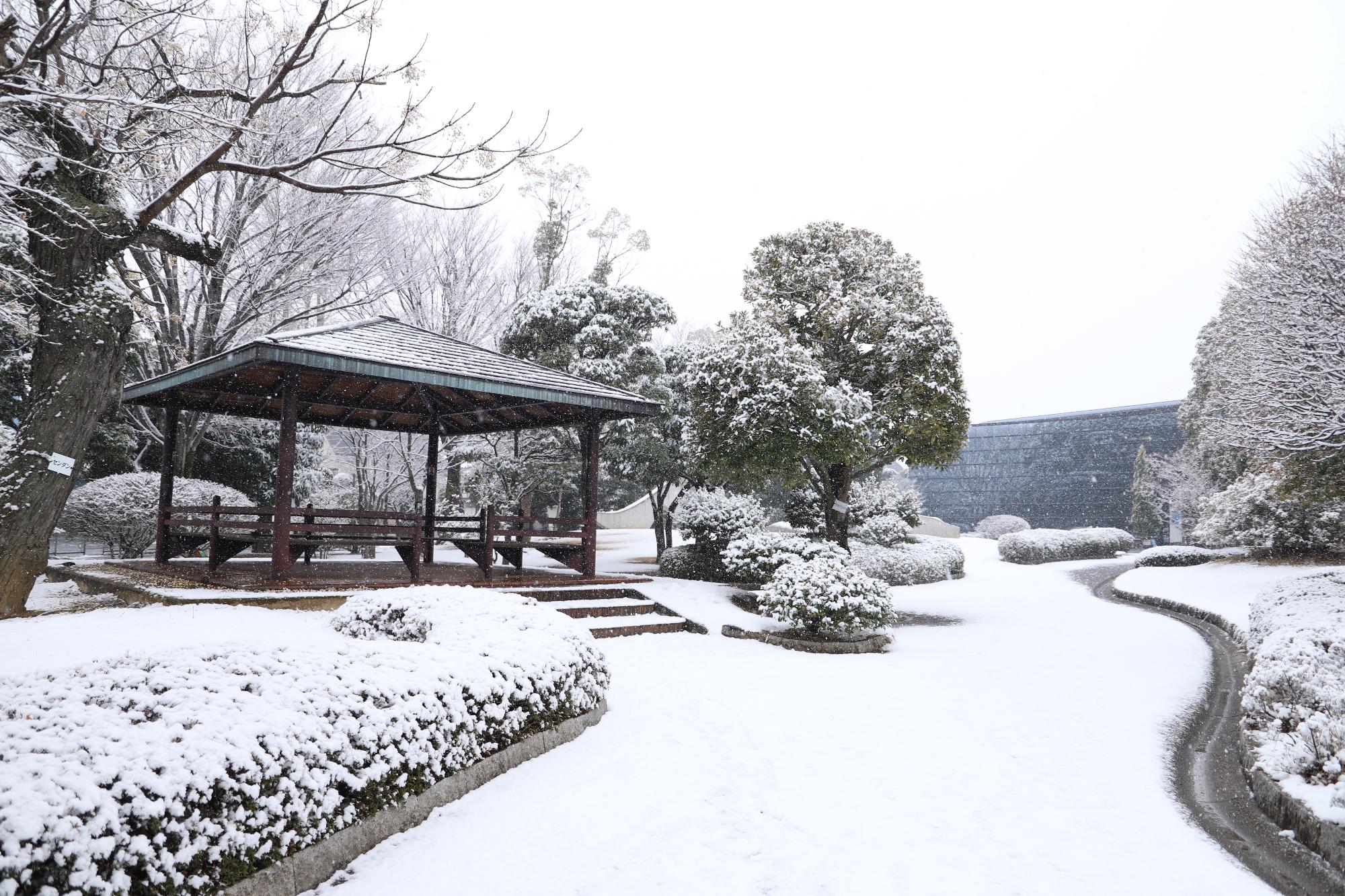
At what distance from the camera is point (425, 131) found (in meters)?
6.28

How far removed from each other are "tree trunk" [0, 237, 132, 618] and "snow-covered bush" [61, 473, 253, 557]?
5106mm

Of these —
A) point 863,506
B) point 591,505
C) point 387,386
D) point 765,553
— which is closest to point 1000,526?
point 863,506

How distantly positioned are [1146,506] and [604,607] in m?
30.5

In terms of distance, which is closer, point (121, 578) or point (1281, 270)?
point (121, 578)

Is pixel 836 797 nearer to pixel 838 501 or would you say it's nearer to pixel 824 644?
pixel 824 644

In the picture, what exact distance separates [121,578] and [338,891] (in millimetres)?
7886

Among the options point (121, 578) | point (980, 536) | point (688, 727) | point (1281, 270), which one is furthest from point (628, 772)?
point (980, 536)

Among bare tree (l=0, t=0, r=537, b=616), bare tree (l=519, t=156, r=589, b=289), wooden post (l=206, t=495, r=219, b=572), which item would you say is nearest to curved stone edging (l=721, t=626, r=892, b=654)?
bare tree (l=0, t=0, r=537, b=616)

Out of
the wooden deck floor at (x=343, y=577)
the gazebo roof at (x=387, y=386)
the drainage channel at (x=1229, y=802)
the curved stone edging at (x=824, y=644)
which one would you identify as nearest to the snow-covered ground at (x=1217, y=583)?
the drainage channel at (x=1229, y=802)

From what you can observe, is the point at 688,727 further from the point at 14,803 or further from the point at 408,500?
the point at 408,500

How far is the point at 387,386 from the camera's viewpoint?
1058 cm

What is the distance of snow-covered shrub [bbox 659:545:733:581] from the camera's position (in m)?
12.3

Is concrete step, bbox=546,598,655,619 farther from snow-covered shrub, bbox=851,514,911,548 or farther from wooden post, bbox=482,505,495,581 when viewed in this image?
snow-covered shrub, bbox=851,514,911,548

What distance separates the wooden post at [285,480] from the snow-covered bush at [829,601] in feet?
18.2
